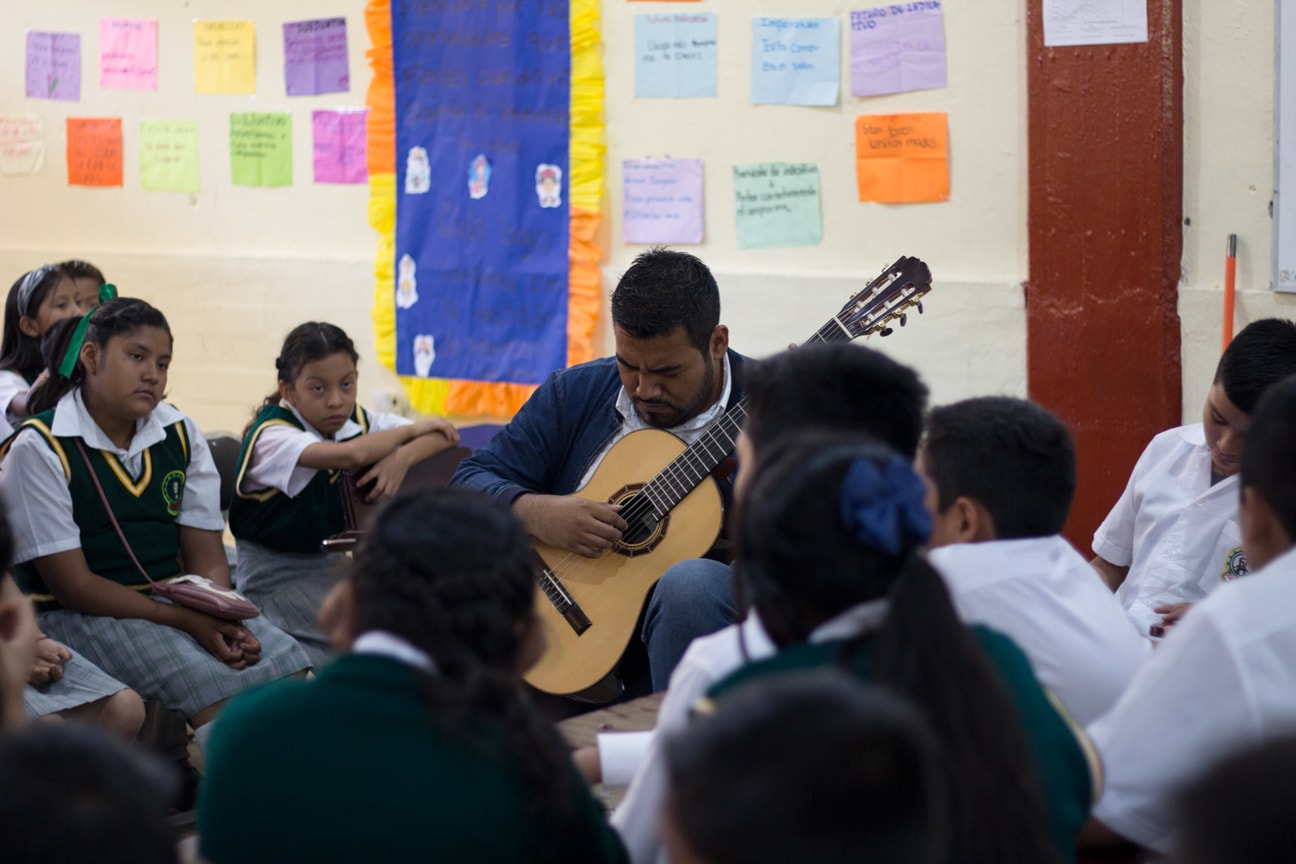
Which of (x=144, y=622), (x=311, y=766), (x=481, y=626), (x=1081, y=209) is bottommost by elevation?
(x=144, y=622)

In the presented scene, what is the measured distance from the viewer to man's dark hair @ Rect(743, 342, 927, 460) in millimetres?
1807

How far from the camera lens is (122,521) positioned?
3027 mm

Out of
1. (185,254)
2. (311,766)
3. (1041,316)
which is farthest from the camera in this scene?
(185,254)

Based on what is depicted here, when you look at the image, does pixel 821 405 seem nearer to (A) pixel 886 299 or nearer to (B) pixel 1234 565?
(A) pixel 886 299

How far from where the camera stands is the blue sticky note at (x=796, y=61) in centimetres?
418

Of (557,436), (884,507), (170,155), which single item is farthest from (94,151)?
(884,507)

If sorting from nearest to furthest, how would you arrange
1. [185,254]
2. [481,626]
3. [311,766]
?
[311,766]
[481,626]
[185,254]

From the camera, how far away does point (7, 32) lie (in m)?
5.58

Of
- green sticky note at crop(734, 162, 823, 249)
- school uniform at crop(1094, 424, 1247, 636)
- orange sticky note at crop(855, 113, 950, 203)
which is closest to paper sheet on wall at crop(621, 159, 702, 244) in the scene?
green sticky note at crop(734, 162, 823, 249)

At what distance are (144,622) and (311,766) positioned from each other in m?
1.84

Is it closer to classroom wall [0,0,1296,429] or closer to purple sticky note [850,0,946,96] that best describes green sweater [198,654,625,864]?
classroom wall [0,0,1296,429]

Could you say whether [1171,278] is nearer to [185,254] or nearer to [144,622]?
[144,622]

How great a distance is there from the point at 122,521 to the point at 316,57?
259 cm

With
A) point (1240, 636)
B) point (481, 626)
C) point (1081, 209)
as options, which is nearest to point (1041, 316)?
point (1081, 209)
